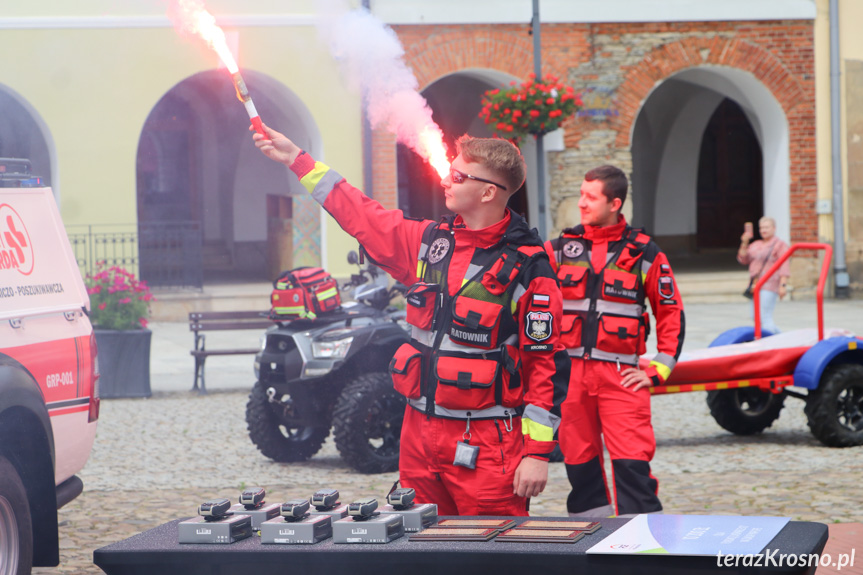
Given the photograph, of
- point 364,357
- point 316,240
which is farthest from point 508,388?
point 316,240

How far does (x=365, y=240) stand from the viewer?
3.67 meters

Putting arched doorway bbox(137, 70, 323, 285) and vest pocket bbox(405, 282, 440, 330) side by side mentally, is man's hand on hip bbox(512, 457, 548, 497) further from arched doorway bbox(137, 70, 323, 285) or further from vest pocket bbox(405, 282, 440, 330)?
arched doorway bbox(137, 70, 323, 285)

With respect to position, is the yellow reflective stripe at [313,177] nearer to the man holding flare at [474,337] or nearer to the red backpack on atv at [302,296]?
the man holding flare at [474,337]

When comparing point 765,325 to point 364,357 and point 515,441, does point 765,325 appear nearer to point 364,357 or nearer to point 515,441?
point 364,357

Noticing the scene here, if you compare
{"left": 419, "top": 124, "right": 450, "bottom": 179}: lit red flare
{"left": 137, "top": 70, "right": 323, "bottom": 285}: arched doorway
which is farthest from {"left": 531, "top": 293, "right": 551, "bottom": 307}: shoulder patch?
{"left": 137, "top": 70, "right": 323, "bottom": 285}: arched doorway

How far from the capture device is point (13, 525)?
4086mm

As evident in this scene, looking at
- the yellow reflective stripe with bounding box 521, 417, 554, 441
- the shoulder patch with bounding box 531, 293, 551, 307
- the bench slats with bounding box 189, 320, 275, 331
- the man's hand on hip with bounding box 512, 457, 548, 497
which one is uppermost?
the shoulder patch with bounding box 531, 293, 551, 307

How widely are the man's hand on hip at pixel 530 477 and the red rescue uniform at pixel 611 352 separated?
1548 mm

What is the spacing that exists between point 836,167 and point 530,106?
7134 mm

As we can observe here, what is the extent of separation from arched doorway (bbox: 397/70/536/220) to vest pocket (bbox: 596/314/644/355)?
48.1 ft

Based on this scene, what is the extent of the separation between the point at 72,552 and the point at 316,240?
12.8 metres

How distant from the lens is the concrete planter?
426 inches

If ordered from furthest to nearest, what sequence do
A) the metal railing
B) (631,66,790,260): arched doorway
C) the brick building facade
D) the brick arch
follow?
(631,66,790,260): arched doorway, the brick arch, the brick building facade, the metal railing

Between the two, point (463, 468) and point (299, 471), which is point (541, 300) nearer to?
point (463, 468)
